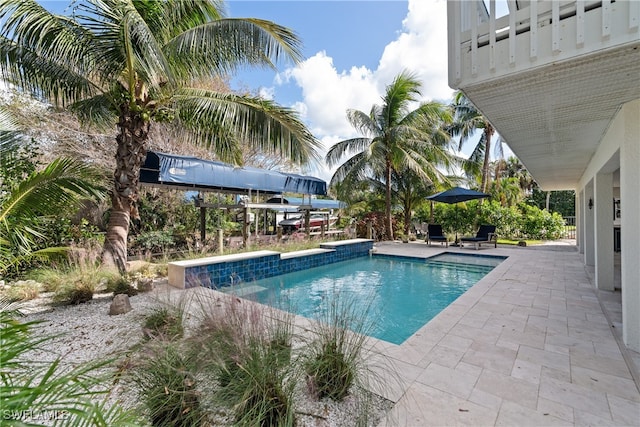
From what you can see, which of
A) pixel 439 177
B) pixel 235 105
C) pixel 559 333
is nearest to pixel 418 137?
pixel 439 177

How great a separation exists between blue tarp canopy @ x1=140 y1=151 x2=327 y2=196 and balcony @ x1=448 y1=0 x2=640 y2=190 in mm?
6872

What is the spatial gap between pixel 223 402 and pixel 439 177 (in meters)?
14.7

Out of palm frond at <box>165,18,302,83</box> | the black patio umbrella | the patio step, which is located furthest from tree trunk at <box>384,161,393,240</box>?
palm frond at <box>165,18,302,83</box>

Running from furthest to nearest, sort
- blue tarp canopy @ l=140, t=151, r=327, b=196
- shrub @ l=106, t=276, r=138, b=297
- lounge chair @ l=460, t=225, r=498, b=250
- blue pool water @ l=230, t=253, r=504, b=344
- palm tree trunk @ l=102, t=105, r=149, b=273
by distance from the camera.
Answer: lounge chair @ l=460, t=225, r=498, b=250
blue tarp canopy @ l=140, t=151, r=327, b=196
palm tree trunk @ l=102, t=105, r=149, b=273
shrub @ l=106, t=276, r=138, b=297
blue pool water @ l=230, t=253, r=504, b=344

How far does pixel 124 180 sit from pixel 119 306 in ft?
9.73

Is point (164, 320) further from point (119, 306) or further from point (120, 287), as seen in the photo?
point (120, 287)

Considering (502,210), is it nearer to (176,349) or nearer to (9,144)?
(176,349)

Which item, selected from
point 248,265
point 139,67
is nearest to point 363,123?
point 248,265

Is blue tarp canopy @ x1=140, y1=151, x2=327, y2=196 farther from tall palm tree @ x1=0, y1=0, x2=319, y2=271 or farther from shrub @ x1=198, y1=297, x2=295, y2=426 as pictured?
shrub @ x1=198, y1=297, x2=295, y2=426

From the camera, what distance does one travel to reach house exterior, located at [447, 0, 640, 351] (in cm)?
235

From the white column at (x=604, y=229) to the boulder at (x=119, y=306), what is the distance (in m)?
8.69

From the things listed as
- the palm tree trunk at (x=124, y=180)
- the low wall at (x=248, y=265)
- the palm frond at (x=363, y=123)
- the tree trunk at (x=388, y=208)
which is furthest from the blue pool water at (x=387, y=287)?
the palm frond at (x=363, y=123)

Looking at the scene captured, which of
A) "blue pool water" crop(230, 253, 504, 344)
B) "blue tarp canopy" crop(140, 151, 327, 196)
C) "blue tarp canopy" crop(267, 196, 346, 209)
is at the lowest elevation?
"blue pool water" crop(230, 253, 504, 344)

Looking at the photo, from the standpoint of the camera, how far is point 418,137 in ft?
47.1
